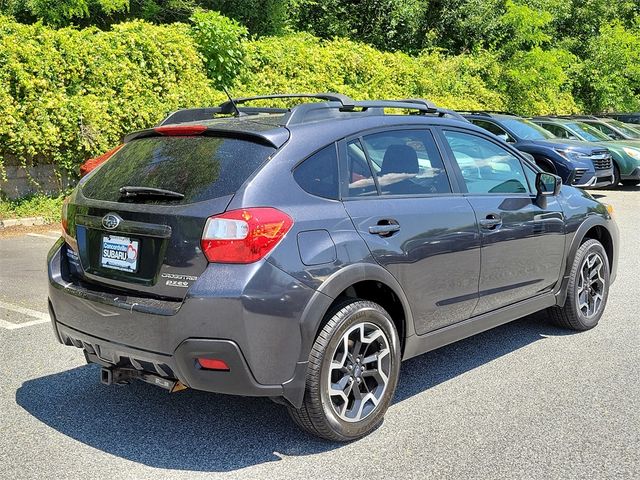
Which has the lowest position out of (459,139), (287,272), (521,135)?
(521,135)

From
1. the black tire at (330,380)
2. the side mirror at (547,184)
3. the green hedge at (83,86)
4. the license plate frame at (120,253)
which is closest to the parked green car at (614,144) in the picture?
the green hedge at (83,86)

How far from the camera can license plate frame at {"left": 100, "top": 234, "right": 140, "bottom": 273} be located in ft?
12.3

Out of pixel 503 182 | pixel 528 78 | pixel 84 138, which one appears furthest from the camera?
pixel 528 78

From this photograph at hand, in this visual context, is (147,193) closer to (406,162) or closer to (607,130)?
(406,162)

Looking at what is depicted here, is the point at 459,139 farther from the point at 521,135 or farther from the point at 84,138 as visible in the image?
the point at 521,135

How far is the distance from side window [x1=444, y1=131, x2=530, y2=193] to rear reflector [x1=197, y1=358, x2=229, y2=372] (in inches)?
83.2

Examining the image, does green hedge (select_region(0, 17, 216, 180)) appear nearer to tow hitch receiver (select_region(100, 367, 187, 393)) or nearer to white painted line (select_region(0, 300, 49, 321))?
white painted line (select_region(0, 300, 49, 321))

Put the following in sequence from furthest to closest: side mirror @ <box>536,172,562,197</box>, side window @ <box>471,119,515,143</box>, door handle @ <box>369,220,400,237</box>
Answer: side window @ <box>471,119,515,143</box>
side mirror @ <box>536,172,562,197</box>
door handle @ <box>369,220,400,237</box>

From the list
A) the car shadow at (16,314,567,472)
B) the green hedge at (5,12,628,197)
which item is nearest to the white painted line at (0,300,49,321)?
the car shadow at (16,314,567,472)

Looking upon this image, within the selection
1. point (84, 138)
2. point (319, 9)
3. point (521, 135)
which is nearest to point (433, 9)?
point (319, 9)

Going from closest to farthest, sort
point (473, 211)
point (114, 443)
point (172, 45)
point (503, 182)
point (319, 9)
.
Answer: point (114, 443) → point (473, 211) → point (503, 182) → point (172, 45) → point (319, 9)

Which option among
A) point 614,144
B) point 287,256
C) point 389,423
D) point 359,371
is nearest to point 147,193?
point 287,256

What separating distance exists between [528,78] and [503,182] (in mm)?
21165

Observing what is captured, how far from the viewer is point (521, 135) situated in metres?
15.1
